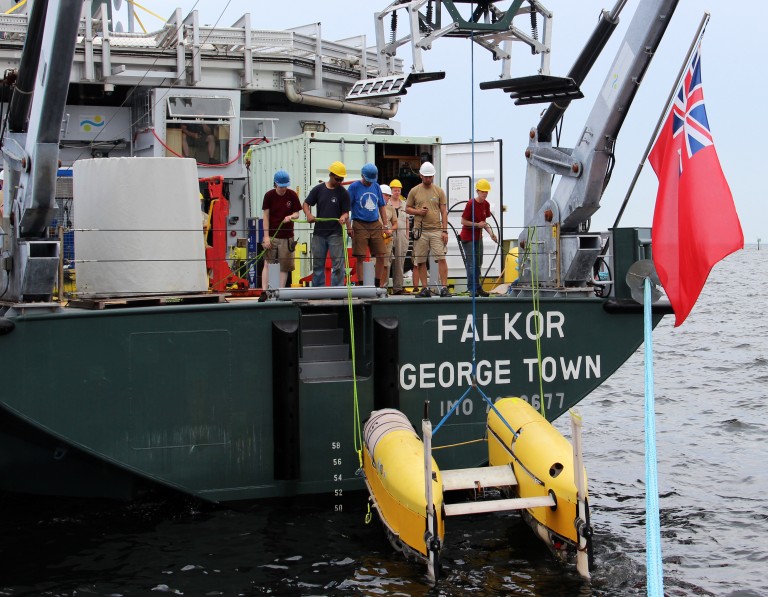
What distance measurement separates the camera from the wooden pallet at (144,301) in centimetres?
1061

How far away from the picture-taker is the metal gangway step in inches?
358

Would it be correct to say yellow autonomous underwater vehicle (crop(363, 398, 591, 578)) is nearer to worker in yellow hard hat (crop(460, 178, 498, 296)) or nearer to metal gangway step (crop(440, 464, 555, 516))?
metal gangway step (crop(440, 464, 555, 516))

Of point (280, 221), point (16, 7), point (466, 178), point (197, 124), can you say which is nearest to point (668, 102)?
point (280, 221)

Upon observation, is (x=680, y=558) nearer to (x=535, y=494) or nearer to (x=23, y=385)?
(x=535, y=494)

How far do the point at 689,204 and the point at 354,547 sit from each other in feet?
14.3

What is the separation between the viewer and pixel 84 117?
17328mm

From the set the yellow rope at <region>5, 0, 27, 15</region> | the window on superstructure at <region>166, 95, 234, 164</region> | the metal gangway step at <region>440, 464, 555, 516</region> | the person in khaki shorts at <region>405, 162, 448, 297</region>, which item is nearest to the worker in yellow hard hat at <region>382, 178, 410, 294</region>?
the person in khaki shorts at <region>405, 162, 448, 297</region>

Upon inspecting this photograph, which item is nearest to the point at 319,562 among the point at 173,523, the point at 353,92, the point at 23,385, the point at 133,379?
the point at 173,523

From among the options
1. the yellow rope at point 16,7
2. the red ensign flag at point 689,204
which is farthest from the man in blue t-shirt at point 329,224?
the yellow rope at point 16,7

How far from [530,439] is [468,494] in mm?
2230

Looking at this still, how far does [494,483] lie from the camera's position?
32.4ft

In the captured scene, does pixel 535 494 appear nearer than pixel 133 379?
Yes

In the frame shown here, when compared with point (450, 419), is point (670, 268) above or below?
above

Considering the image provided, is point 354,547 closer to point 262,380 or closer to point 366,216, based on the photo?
point 262,380
